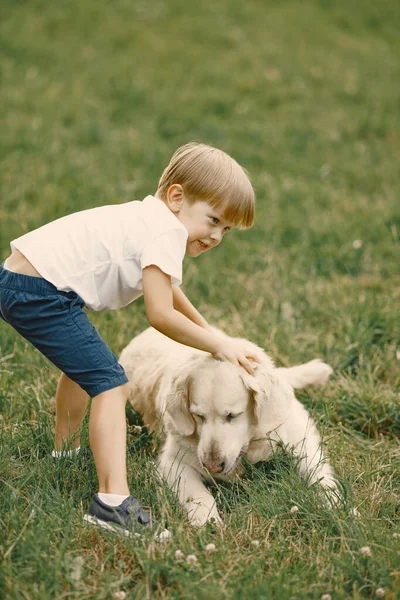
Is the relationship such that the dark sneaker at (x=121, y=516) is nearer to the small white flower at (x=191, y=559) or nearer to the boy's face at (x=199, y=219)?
the small white flower at (x=191, y=559)

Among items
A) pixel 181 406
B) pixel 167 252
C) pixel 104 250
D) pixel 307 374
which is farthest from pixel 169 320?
pixel 307 374

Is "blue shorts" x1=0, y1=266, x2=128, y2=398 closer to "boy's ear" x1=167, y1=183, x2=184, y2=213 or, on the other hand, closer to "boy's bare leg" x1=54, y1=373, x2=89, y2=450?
"boy's bare leg" x1=54, y1=373, x2=89, y2=450

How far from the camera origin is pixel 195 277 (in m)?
5.04

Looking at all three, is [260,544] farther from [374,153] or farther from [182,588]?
[374,153]

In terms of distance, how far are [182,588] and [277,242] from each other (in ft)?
12.3

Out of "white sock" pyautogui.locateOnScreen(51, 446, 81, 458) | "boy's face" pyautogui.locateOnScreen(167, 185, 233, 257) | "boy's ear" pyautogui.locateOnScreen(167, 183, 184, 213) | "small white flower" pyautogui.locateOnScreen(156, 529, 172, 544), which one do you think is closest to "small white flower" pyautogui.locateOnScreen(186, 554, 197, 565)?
"small white flower" pyautogui.locateOnScreen(156, 529, 172, 544)

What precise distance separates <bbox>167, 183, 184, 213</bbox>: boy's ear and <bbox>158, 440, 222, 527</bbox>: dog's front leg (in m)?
1.08

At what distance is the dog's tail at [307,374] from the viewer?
3654mm

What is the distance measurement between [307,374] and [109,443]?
1.42 m

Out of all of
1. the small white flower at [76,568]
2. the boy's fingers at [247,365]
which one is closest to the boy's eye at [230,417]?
the boy's fingers at [247,365]

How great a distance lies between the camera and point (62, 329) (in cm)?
268

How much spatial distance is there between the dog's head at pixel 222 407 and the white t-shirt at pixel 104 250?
466 mm

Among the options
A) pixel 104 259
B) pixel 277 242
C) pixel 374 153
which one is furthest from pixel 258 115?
pixel 104 259

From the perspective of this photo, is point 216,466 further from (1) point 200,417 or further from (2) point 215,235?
(2) point 215,235
